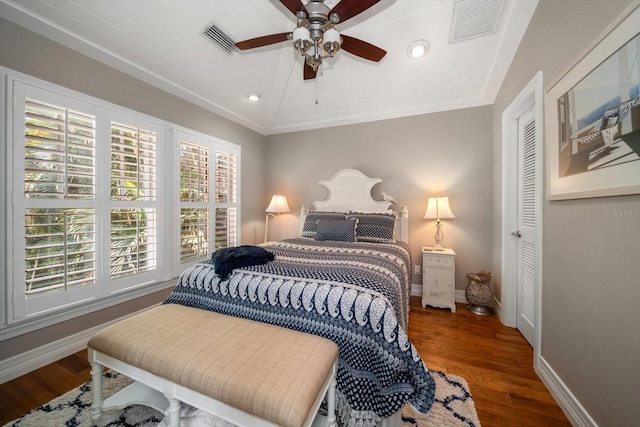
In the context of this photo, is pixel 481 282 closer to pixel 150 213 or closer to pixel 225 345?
pixel 225 345

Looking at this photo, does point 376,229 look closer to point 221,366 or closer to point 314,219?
point 314,219

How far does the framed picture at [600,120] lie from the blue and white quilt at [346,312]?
1157 mm

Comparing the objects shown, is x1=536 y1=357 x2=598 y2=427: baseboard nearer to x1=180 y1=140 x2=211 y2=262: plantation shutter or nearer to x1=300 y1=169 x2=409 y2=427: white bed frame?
x1=300 y1=169 x2=409 y2=427: white bed frame

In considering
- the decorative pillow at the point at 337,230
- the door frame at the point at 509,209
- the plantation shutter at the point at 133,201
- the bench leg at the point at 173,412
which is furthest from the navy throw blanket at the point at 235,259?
the door frame at the point at 509,209

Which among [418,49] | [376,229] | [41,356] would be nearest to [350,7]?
[418,49]

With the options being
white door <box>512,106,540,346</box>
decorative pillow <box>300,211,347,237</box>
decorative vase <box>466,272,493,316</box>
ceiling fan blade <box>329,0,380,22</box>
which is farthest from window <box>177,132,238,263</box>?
white door <box>512,106,540,346</box>

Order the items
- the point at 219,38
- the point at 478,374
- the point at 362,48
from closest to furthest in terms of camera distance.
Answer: the point at 478,374, the point at 362,48, the point at 219,38

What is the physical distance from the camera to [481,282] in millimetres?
2729

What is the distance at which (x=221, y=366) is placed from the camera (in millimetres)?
972

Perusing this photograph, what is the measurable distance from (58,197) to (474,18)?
12.4 feet

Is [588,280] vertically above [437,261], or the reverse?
[588,280]

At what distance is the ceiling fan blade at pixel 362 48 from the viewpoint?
1752 millimetres

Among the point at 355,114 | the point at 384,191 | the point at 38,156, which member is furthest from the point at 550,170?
the point at 38,156

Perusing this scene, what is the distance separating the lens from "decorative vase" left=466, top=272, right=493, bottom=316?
8.78 ft
